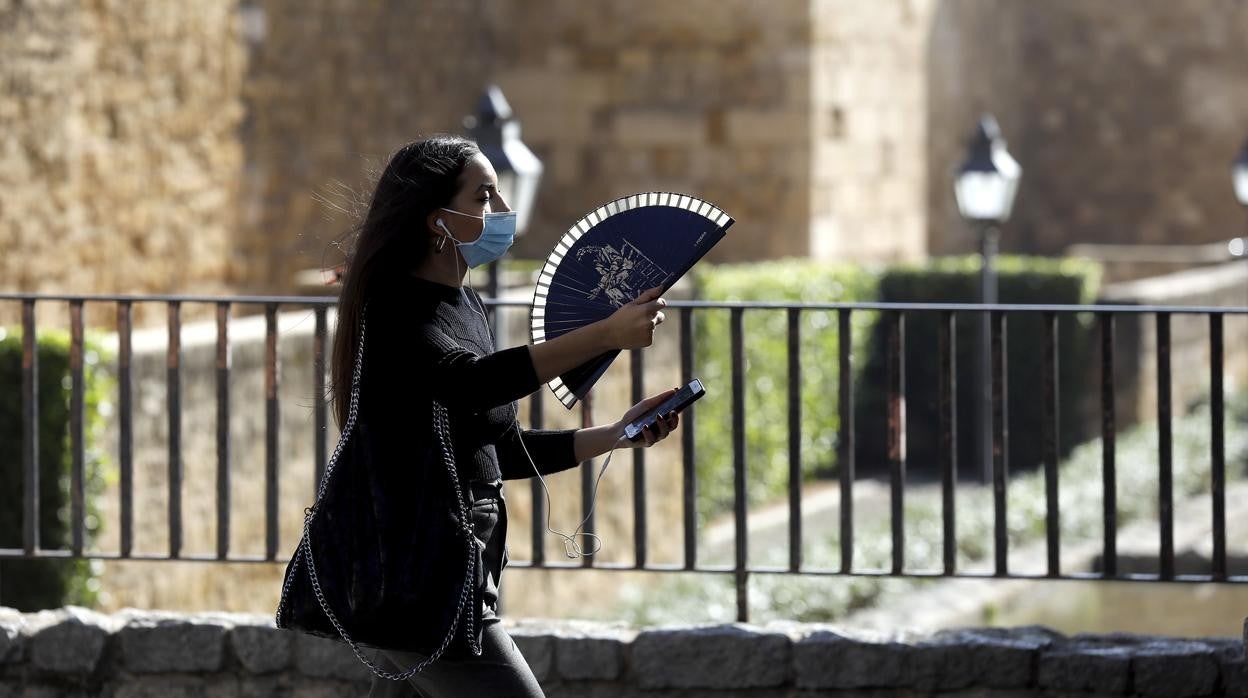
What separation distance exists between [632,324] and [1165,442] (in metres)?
2.18

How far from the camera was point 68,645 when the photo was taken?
15.7 ft

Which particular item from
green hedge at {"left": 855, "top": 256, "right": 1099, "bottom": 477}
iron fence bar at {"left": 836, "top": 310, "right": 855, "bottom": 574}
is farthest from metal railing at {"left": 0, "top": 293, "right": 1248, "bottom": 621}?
green hedge at {"left": 855, "top": 256, "right": 1099, "bottom": 477}

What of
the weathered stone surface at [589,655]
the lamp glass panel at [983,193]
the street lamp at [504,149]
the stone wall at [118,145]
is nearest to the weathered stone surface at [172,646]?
the weathered stone surface at [589,655]

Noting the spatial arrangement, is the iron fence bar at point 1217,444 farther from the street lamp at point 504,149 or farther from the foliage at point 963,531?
the street lamp at point 504,149

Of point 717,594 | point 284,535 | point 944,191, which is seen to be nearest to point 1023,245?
point 944,191

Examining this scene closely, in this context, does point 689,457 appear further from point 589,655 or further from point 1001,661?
point 1001,661

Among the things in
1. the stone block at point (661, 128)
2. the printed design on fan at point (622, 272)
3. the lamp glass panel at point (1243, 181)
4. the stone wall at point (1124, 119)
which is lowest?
the printed design on fan at point (622, 272)

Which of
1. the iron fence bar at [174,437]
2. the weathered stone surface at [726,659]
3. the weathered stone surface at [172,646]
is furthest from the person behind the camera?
the iron fence bar at [174,437]

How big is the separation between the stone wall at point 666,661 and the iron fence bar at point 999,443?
243 millimetres

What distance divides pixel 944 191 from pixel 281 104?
7799 millimetres

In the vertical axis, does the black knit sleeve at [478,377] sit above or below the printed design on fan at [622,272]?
below

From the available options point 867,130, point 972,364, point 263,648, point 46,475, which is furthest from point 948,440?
point 867,130

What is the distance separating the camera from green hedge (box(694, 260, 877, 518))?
1161 centimetres

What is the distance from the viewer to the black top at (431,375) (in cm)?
313
